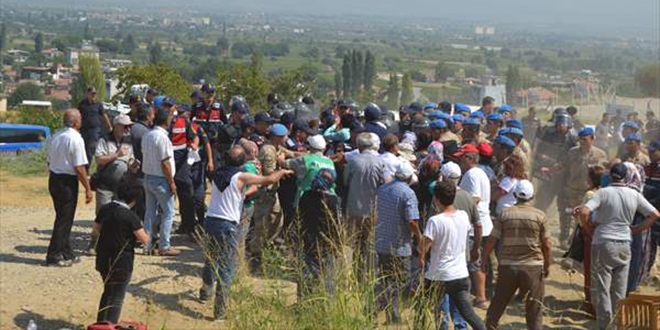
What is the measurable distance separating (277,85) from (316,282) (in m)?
33.5

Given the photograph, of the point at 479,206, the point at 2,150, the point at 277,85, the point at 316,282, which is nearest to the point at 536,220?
the point at 479,206

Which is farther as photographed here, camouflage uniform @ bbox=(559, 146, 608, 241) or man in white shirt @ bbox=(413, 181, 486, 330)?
camouflage uniform @ bbox=(559, 146, 608, 241)

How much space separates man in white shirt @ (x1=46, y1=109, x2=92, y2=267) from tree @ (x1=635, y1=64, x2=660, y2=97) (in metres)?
47.1

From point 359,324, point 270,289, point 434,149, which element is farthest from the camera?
point 434,149

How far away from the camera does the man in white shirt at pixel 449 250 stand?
7.68 metres

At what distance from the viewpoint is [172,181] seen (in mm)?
10414

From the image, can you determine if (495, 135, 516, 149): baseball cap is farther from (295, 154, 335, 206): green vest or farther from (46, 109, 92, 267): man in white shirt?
(46, 109, 92, 267): man in white shirt

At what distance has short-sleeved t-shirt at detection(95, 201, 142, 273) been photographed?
8.13 m

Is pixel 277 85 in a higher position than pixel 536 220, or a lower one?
lower

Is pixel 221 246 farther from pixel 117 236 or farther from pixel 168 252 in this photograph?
pixel 168 252

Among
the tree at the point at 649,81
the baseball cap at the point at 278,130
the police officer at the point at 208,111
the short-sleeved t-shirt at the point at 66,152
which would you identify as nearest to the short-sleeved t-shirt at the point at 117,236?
the short-sleeved t-shirt at the point at 66,152

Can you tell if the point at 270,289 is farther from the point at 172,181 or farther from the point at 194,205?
the point at 194,205

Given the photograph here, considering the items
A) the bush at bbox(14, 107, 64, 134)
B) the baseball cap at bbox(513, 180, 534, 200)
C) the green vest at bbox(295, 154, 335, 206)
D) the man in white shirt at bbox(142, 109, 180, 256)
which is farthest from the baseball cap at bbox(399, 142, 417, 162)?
the bush at bbox(14, 107, 64, 134)

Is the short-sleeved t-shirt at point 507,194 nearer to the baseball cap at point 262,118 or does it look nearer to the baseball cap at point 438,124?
the baseball cap at point 438,124
